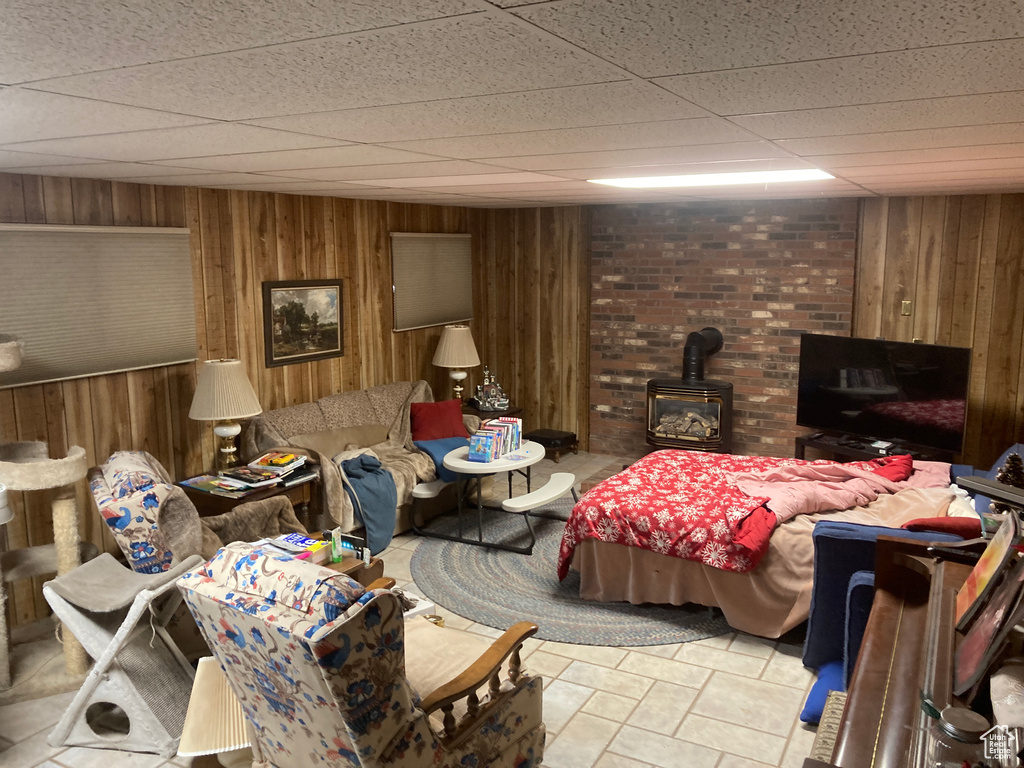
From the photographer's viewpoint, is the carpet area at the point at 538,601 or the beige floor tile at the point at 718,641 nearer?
the beige floor tile at the point at 718,641

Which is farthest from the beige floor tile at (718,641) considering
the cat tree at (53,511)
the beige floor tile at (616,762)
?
the cat tree at (53,511)

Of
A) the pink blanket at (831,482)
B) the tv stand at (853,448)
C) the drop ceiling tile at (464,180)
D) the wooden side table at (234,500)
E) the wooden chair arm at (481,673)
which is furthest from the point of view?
the tv stand at (853,448)

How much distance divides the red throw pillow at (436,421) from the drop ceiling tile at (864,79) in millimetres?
4207

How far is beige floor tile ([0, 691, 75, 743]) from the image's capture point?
3287 millimetres

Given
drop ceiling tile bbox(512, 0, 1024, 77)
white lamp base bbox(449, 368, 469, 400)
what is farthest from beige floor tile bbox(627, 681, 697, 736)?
white lamp base bbox(449, 368, 469, 400)

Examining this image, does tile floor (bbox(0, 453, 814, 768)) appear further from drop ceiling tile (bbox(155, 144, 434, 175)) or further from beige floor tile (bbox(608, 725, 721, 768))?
drop ceiling tile (bbox(155, 144, 434, 175))

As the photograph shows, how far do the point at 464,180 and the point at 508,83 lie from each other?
2.57 metres

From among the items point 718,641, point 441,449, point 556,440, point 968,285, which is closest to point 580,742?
point 718,641

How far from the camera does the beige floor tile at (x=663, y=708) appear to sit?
3330mm

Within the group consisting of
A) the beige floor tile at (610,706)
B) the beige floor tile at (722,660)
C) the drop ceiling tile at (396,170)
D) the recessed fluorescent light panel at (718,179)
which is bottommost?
the beige floor tile at (610,706)

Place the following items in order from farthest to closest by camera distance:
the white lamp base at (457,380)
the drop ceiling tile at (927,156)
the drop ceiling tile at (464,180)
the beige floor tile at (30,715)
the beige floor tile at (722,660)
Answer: the white lamp base at (457,380) → the drop ceiling tile at (464,180) → the beige floor tile at (722,660) → the beige floor tile at (30,715) → the drop ceiling tile at (927,156)

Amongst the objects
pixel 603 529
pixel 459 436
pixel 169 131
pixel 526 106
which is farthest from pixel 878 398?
pixel 169 131

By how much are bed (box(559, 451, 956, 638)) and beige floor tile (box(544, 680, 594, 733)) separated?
82 centimetres

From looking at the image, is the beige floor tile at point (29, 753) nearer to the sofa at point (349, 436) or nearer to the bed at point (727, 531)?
the sofa at point (349, 436)
